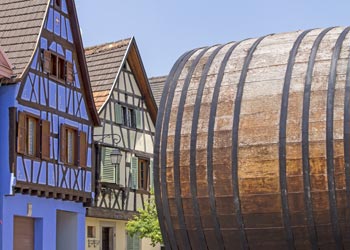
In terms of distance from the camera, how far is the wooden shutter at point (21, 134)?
738 inches

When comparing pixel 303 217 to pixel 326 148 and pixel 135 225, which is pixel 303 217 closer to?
pixel 326 148

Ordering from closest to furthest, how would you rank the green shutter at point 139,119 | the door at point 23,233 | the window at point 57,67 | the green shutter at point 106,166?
1. the door at point 23,233
2. the window at point 57,67
3. the green shutter at point 106,166
4. the green shutter at point 139,119

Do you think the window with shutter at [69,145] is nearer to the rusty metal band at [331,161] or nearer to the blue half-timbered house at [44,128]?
the blue half-timbered house at [44,128]

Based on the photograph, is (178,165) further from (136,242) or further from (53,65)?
(136,242)

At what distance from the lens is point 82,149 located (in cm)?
2209

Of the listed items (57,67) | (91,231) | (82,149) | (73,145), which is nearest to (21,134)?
(57,67)

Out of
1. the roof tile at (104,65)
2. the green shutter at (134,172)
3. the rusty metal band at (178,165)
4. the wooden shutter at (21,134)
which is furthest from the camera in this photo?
the green shutter at (134,172)

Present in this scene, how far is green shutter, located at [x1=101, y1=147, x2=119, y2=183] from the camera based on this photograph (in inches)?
926

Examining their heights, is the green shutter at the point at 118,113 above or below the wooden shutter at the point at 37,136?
above

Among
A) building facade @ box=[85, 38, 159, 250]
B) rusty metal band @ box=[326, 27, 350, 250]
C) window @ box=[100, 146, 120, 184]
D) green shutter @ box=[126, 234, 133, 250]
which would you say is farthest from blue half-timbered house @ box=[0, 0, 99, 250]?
rusty metal band @ box=[326, 27, 350, 250]

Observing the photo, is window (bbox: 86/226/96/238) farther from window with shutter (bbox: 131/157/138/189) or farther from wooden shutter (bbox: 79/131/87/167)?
wooden shutter (bbox: 79/131/87/167)

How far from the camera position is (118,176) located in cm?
2428

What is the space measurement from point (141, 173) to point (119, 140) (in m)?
2.13

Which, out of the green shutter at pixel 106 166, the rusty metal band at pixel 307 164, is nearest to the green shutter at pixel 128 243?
the green shutter at pixel 106 166
